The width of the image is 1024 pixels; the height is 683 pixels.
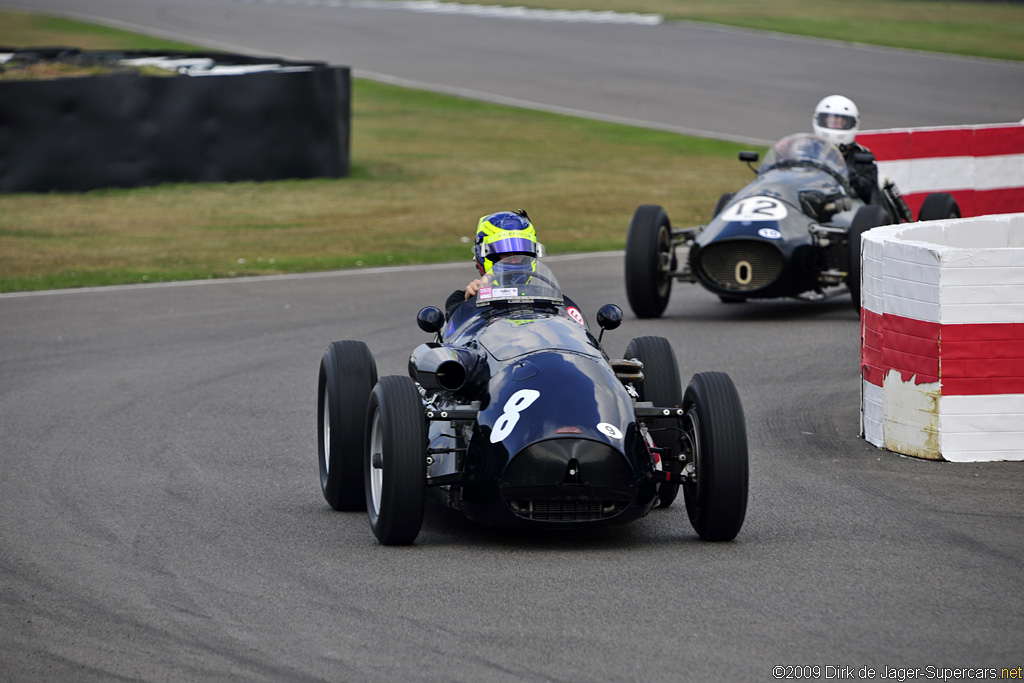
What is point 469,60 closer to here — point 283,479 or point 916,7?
point 916,7

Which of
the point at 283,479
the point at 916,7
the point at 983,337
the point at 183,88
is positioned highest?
the point at 916,7

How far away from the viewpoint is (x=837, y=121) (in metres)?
15.4

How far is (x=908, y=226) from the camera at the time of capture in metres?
9.62

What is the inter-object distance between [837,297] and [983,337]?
6851mm

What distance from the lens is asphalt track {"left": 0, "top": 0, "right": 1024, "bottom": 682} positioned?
539 cm

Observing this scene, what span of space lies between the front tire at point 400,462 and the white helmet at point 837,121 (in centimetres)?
962

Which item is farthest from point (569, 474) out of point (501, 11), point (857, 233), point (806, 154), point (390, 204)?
point (501, 11)

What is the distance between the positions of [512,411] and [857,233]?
7067mm

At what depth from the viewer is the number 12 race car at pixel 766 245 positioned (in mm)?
13266

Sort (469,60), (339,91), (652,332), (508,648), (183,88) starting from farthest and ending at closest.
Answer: (469,60), (339,91), (183,88), (652,332), (508,648)

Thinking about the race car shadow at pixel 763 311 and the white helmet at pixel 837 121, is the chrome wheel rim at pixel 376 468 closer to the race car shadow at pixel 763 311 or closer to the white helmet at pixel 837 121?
the race car shadow at pixel 763 311

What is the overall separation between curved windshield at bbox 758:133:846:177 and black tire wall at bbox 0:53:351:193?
369 inches

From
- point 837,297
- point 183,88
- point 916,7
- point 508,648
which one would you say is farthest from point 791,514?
point 916,7

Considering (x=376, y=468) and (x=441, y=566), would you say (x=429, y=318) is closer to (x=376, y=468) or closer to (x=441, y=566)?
(x=376, y=468)
